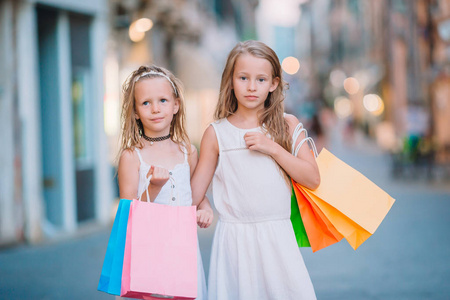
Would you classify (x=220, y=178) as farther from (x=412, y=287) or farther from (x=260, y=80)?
(x=412, y=287)

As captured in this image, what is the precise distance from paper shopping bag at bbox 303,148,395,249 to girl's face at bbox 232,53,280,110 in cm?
52

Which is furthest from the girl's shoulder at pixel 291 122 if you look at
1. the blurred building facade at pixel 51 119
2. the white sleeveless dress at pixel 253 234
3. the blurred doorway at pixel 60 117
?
the blurred doorway at pixel 60 117

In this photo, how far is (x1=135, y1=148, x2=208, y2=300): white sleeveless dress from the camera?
9.29ft

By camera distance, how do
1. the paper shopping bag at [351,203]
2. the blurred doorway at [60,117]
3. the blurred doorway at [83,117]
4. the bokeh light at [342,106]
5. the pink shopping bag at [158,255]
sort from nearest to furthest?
the pink shopping bag at [158,255]
the paper shopping bag at [351,203]
the blurred doorway at [60,117]
the blurred doorway at [83,117]
the bokeh light at [342,106]

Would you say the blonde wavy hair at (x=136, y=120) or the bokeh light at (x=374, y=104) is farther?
the bokeh light at (x=374, y=104)

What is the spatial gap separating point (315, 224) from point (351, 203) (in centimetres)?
23

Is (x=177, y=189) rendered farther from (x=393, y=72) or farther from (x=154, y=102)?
(x=393, y=72)

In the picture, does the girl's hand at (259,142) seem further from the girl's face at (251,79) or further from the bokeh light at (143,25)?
the bokeh light at (143,25)

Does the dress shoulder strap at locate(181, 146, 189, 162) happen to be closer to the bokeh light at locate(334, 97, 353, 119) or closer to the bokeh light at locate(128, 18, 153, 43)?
the bokeh light at locate(128, 18, 153, 43)

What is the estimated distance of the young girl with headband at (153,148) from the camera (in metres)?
2.82

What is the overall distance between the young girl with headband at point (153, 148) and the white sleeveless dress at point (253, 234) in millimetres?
135

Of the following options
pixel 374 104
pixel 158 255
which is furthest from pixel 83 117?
pixel 374 104

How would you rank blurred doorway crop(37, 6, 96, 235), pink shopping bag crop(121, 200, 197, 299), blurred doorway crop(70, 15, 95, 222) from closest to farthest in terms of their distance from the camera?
pink shopping bag crop(121, 200, 197, 299) → blurred doorway crop(37, 6, 96, 235) → blurred doorway crop(70, 15, 95, 222)

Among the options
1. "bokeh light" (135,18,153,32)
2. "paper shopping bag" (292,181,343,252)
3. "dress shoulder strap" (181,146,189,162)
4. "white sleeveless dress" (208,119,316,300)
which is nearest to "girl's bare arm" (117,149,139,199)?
"dress shoulder strap" (181,146,189,162)
